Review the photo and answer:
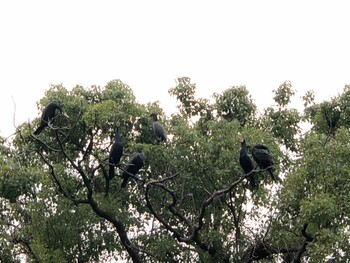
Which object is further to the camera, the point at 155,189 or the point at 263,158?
the point at 155,189

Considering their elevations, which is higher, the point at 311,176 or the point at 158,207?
the point at 158,207


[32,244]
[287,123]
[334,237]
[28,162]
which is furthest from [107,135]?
[334,237]

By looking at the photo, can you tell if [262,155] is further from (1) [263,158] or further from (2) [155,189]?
(2) [155,189]

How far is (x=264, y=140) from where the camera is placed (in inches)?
583

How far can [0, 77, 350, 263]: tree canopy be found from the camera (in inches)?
527

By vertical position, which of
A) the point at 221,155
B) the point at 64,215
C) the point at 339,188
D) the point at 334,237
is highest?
the point at 221,155

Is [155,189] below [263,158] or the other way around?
the other way around

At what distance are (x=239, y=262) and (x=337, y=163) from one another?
3148 mm

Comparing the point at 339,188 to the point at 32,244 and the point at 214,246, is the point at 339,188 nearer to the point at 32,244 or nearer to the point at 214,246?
the point at 214,246

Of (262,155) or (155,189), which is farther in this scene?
(155,189)

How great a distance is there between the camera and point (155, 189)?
606 inches

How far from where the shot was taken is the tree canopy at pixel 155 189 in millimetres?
13383

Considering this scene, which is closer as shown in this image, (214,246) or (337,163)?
(337,163)

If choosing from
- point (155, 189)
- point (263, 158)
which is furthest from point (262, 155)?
point (155, 189)
